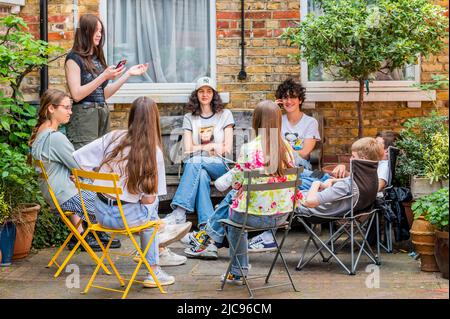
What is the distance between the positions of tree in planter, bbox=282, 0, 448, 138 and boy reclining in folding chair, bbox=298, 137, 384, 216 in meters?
1.34

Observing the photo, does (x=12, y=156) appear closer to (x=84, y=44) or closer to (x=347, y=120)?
(x=84, y=44)

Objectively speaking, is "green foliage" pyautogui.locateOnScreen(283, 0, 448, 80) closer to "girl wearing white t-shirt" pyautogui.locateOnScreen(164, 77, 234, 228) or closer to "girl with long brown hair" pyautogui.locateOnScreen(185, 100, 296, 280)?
"girl wearing white t-shirt" pyautogui.locateOnScreen(164, 77, 234, 228)

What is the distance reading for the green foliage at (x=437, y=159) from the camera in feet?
21.8

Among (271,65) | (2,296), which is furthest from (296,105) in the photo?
(2,296)

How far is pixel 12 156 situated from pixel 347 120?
3.63 m

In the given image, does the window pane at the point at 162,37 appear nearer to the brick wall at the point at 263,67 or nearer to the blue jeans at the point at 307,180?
the brick wall at the point at 263,67

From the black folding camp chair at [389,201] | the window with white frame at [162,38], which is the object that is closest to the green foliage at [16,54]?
the window with white frame at [162,38]

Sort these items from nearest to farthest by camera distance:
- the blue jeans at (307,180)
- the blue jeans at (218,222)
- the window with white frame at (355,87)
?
the blue jeans at (218,222), the blue jeans at (307,180), the window with white frame at (355,87)

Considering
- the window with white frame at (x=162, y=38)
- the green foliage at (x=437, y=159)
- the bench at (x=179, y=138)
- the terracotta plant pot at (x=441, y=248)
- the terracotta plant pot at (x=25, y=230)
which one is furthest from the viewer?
the window with white frame at (x=162, y=38)

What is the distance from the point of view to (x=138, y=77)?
888 cm

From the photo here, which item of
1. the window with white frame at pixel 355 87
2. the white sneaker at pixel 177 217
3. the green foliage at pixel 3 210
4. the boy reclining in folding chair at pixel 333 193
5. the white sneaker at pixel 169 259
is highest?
the window with white frame at pixel 355 87

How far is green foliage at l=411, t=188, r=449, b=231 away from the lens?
5.83 m

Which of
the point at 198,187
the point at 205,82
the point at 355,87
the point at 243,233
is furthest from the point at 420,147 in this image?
the point at 243,233

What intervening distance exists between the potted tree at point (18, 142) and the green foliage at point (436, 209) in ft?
10.1
